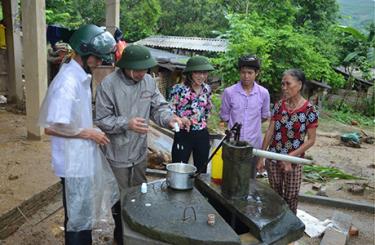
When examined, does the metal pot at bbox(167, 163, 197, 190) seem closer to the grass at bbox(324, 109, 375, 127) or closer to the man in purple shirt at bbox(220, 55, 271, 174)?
the man in purple shirt at bbox(220, 55, 271, 174)

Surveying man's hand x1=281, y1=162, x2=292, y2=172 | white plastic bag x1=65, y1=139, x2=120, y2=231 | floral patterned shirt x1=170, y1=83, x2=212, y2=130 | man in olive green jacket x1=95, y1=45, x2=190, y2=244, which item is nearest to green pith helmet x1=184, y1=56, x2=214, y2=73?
floral patterned shirt x1=170, y1=83, x2=212, y2=130

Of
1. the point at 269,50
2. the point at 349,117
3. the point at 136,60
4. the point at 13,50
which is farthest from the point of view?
the point at 349,117

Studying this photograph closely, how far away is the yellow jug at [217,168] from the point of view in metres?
2.71

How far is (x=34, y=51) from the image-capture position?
5543 mm

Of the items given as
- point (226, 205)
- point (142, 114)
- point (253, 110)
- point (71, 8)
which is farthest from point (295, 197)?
point (71, 8)

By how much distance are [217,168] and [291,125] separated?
1084 mm

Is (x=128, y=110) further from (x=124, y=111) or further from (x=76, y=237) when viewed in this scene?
(x=76, y=237)

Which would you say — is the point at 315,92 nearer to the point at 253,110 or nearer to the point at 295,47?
the point at 295,47

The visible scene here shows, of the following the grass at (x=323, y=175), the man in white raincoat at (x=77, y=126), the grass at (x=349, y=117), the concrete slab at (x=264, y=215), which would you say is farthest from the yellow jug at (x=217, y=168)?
the grass at (x=349, y=117)

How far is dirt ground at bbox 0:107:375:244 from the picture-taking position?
3.80 m

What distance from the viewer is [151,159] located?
6.06 metres

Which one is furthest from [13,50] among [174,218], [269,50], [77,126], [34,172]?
[269,50]

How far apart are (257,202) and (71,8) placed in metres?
19.5

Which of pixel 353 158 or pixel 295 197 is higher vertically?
pixel 295 197
